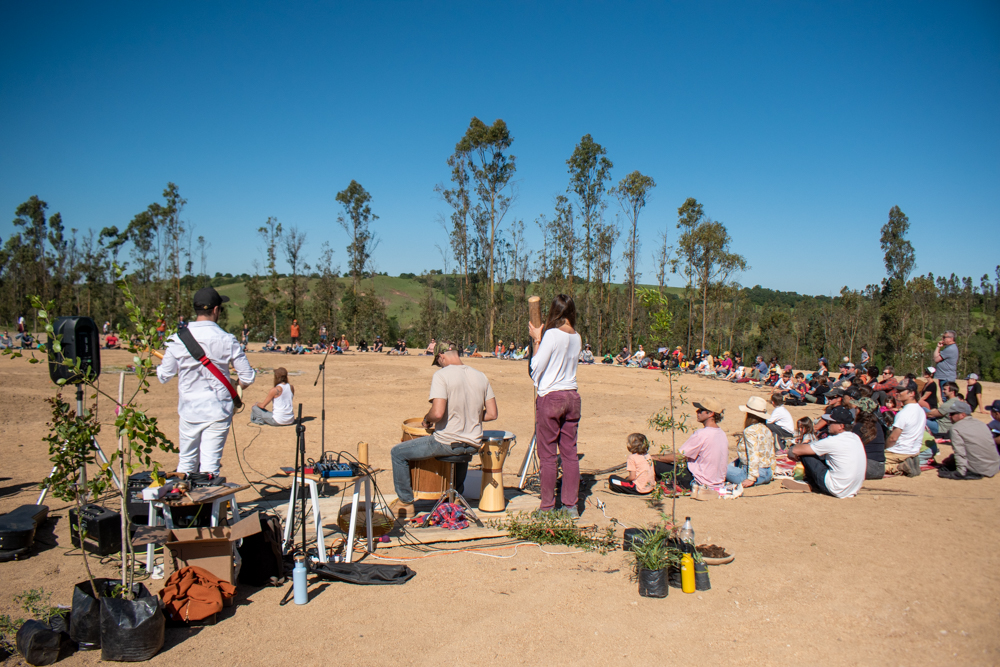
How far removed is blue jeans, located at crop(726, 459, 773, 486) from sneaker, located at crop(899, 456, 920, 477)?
2.19 meters

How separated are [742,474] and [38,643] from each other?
615 cm

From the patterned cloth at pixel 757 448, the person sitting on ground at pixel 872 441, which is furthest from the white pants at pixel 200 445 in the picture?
the person sitting on ground at pixel 872 441

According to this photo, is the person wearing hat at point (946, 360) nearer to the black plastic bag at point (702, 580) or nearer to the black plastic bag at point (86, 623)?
the black plastic bag at point (702, 580)

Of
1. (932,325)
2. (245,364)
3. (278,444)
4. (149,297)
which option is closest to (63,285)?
(149,297)

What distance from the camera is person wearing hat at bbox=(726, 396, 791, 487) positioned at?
6879 mm

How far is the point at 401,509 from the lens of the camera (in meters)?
5.52

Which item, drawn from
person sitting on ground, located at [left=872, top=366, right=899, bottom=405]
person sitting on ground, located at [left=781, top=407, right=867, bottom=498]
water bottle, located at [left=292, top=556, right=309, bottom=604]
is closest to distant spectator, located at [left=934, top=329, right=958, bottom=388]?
person sitting on ground, located at [left=872, top=366, right=899, bottom=405]

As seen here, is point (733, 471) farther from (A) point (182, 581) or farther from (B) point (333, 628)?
(A) point (182, 581)

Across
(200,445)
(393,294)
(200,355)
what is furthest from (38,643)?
(393,294)

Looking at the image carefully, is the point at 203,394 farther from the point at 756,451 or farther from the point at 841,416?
the point at 841,416

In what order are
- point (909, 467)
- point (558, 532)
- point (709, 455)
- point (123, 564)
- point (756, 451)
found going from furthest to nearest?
point (909, 467) < point (756, 451) < point (709, 455) < point (558, 532) < point (123, 564)

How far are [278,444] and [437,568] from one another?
17.3 ft

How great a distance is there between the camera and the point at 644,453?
261 inches

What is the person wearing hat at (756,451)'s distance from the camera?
22.6 ft
